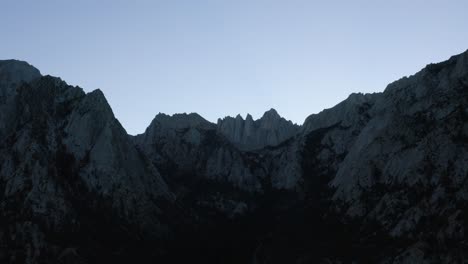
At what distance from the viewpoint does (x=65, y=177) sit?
126125 millimetres

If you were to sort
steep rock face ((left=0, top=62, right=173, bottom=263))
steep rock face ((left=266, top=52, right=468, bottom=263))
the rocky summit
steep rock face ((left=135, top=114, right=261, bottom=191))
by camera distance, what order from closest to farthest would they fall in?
steep rock face ((left=266, top=52, right=468, bottom=263)) < the rocky summit < steep rock face ((left=0, top=62, right=173, bottom=263)) < steep rock face ((left=135, top=114, right=261, bottom=191))

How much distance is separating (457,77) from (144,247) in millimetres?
85521

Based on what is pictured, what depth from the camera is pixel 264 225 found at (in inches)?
5728

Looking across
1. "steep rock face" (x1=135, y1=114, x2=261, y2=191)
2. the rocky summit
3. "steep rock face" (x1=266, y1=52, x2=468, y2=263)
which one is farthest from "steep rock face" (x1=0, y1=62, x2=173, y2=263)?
"steep rock face" (x1=266, y1=52, x2=468, y2=263)

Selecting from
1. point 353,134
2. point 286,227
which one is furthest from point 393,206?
point 353,134

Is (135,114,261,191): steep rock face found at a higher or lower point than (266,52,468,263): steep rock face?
higher

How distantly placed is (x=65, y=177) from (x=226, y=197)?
208 feet

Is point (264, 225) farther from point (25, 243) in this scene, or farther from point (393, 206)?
point (25, 243)

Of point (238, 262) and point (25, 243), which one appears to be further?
point (238, 262)

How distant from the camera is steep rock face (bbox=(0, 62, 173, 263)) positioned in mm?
106438

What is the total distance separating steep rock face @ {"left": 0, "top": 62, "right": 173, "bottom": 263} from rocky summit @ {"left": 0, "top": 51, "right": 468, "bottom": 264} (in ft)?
1.01

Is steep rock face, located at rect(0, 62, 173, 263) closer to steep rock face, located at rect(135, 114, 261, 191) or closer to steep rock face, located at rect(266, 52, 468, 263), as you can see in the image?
steep rock face, located at rect(135, 114, 261, 191)

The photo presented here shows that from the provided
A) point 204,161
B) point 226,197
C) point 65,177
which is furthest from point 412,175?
point 204,161

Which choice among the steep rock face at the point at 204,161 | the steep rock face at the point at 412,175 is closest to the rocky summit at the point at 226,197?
the steep rock face at the point at 412,175
